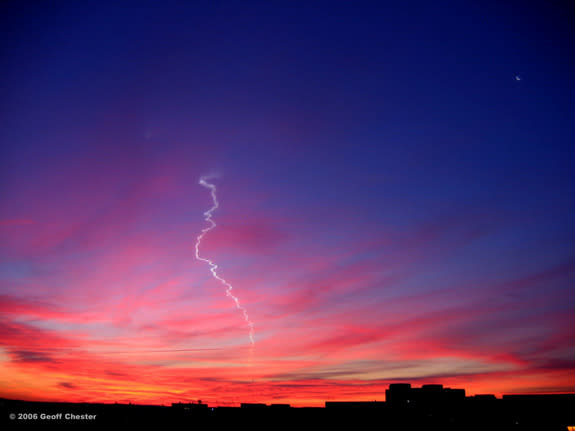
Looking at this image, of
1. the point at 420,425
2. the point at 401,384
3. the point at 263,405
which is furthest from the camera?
the point at 263,405

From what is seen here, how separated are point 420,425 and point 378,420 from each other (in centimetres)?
796

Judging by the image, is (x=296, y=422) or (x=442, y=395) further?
(x=442, y=395)

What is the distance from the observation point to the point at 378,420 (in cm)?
7775

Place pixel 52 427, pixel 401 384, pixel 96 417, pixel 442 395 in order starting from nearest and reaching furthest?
pixel 52 427
pixel 96 417
pixel 442 395
pixel 401 384

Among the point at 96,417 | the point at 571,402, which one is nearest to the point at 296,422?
the point at 96,417

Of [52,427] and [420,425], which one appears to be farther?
[420,425]

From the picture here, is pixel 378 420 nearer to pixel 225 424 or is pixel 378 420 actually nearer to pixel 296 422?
pixel 296 422

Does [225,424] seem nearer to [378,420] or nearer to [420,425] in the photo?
[378,420]

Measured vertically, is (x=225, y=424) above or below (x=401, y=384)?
below

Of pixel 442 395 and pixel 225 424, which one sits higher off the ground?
pixel 442 395

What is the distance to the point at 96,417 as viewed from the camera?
78.8 metres

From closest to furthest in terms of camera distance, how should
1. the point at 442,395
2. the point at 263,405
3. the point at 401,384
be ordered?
the point at 442,395, the point at 401,384, the point at 263,405

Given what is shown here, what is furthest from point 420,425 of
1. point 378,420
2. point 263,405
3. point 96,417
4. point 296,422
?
point 96,417

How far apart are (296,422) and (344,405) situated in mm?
21246
